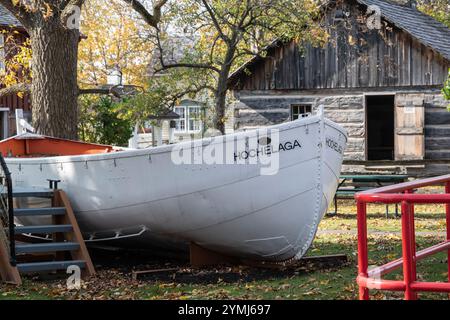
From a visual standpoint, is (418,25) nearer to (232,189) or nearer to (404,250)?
(232,189)

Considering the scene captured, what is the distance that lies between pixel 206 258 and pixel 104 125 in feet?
66.6

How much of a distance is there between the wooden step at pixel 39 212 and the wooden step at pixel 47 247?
0.37 metres

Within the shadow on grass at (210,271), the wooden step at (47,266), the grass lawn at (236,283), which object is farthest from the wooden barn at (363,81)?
the wooden step at (47,266)

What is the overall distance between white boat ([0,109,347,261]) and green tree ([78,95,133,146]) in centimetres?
1951

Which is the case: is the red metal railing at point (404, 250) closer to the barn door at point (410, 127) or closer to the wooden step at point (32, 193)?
the wooden step at point (32, 193)

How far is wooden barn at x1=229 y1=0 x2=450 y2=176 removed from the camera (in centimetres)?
2370

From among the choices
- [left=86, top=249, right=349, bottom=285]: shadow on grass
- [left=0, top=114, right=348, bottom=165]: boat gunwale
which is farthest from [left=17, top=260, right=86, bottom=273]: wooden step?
[left=0, top=114, right=348, bottom=165]: boat gunwale

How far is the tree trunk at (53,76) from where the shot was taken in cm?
1509

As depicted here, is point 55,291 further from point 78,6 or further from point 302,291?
point 78,6

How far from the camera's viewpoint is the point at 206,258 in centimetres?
1099
